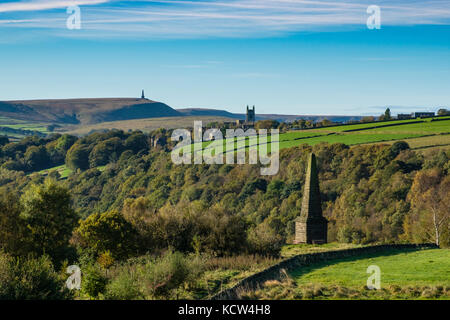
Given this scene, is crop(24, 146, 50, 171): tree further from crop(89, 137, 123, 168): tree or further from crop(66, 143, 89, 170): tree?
crop(89, 137, 123, 168): tree

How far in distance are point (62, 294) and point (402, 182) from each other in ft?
182

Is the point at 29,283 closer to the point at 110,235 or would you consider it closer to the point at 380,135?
the point at 110,235

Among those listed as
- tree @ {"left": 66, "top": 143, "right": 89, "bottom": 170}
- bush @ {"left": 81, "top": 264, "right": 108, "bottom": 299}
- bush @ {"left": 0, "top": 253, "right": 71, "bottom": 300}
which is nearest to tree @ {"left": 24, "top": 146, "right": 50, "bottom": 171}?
tree @ {"left": 66, "top": 143, "right": 89, "bottom": 170}

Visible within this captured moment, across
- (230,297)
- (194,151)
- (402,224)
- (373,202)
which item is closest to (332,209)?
(373,202)

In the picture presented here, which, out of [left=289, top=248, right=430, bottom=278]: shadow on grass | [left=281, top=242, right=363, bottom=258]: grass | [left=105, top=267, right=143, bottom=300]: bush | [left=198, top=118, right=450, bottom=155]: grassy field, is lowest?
[left=281, top=242, right=363, bottom=258]: grass

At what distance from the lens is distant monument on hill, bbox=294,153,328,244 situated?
38719 mm

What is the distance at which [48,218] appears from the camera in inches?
1228

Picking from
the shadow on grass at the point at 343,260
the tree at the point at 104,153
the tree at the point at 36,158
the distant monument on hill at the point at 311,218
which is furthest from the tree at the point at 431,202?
the tree at the point at 36,158

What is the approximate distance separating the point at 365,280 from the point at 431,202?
1494 inches

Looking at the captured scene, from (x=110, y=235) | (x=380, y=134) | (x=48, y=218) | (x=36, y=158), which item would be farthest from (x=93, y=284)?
(x=36, y=158)

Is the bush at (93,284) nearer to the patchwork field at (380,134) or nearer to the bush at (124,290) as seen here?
the bush at (124,290)

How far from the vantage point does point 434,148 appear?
74.7m

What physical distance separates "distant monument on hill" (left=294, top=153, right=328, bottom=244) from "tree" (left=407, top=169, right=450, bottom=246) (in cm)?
1382
